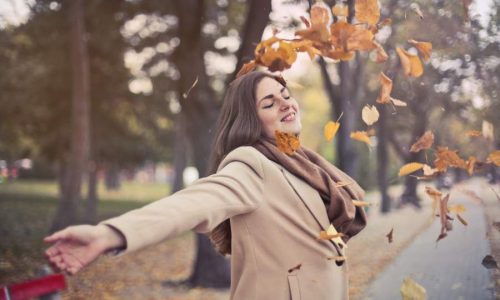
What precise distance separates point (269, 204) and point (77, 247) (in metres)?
0.84

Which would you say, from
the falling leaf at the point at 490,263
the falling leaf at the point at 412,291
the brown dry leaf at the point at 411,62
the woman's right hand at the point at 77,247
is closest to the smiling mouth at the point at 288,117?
the brown dry leaf at the point at 411,62

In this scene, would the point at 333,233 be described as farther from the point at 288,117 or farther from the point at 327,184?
the point at 288,117

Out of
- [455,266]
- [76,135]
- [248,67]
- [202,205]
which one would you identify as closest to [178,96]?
[76,135]

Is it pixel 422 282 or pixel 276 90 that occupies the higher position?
pixel 276 90

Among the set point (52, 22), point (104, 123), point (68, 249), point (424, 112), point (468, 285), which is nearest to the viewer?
point (68, 249)

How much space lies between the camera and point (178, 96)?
902 cm

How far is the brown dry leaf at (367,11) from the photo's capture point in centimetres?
217

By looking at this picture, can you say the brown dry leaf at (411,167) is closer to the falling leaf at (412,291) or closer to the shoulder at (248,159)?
the falling leaf at (412,291)

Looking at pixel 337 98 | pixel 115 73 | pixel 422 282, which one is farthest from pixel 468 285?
pixel 115 73

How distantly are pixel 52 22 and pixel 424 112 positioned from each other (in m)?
10.9

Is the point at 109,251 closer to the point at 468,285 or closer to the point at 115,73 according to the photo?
the point at 468,285

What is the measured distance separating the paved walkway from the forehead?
1389mm

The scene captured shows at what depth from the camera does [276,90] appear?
2.38 m

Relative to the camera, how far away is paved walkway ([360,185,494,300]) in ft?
13.4
